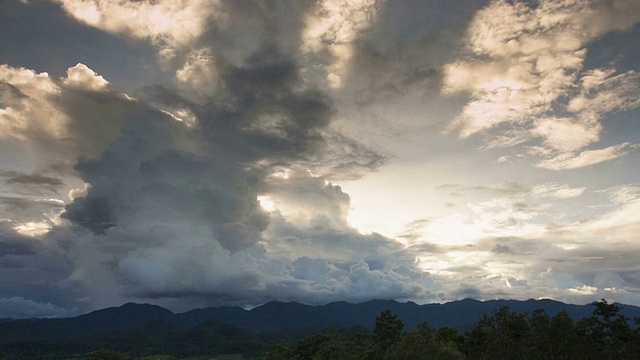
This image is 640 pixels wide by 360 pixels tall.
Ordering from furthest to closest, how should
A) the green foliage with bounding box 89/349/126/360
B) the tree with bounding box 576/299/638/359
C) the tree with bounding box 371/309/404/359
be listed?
the tree with bounding box 371/309/404/359 → the green foliage with bounding box 89/349/126/360 → the tree with bounding box 576/299/638/359

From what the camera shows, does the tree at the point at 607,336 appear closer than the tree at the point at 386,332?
Yes

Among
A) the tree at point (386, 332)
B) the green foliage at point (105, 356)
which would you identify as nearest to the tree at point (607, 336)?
the tree at point (386, 332)

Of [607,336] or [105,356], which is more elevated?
[607,336]

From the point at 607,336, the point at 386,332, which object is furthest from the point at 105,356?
the point at 607,336

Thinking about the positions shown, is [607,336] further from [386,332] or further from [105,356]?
[105,356]

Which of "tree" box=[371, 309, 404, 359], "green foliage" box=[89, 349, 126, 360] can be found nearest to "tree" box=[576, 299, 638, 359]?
"tree" box=[371, 309, 404, 359]

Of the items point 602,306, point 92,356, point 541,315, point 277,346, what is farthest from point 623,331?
point 92,356

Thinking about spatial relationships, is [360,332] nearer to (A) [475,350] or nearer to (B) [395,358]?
(A) [475,350]

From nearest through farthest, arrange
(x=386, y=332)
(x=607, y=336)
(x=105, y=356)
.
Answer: (x=607, y=336), (x=105, y=356), (x=386, y=332)

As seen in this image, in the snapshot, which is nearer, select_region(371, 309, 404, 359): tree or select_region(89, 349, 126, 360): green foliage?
select_region(89, 349, 126, 360): green foliage

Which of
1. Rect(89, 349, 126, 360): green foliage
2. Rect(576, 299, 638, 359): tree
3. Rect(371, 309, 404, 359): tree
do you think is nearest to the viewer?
Rect(576, 299, 638, 359): tree

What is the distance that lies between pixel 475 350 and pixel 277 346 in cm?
8934

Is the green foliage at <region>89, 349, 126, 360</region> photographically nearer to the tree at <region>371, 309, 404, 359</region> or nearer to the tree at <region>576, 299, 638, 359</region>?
the tree at <region>371, 309, 404, 359</region>

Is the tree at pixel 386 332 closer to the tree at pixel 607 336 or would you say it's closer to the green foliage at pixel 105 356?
the tree at pixel 607 336
